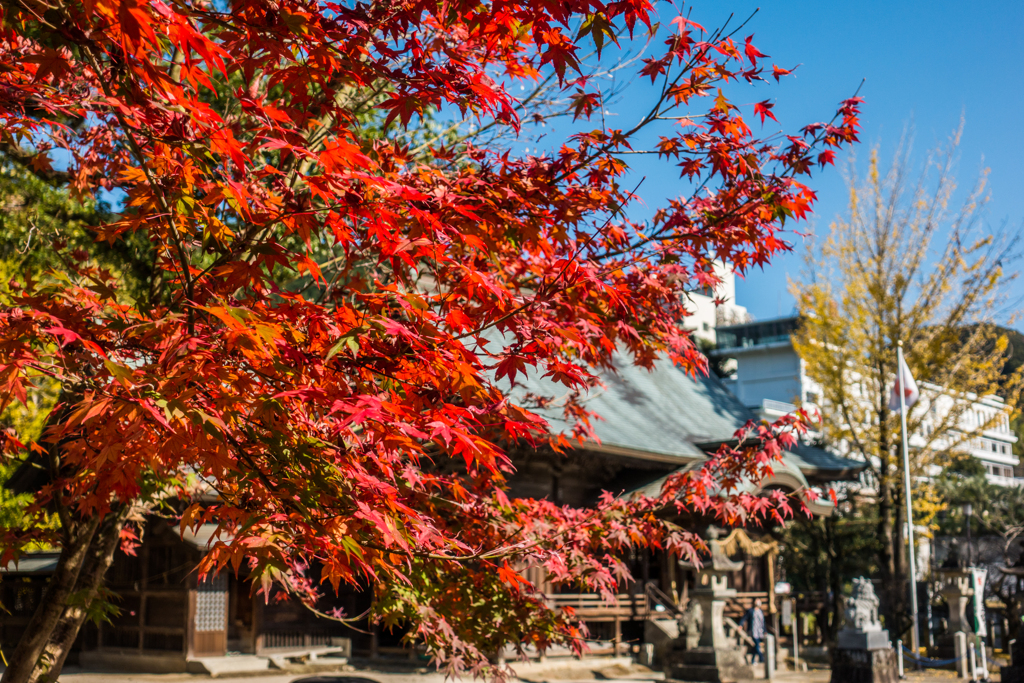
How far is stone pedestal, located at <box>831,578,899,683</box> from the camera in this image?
13.1m

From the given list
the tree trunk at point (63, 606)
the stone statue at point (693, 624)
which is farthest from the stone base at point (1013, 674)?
the tree trunk at point (63, 606)

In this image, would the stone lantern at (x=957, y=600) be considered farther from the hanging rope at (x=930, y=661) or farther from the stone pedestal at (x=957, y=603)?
the hanging rope at (x=930, y=661)

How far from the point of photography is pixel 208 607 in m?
14.0

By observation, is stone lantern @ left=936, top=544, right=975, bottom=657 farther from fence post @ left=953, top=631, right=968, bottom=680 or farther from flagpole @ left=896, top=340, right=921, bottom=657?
fence post @ left=953, top=631, right=968, bottom=680

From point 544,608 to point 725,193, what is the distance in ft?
10.4

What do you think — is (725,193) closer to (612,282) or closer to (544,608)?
(612,282)

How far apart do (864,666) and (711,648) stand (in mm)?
2512

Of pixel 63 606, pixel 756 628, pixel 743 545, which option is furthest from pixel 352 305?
pixel 756 628

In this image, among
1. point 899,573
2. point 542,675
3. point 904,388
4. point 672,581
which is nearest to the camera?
point 542,675

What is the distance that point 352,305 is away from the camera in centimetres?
449

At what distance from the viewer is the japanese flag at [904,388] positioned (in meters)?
17.7

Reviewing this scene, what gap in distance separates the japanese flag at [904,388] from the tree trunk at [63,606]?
16476 millimetres

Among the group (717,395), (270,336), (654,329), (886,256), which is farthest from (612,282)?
(717,395)

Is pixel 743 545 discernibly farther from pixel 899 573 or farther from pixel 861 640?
pixel 899 573
